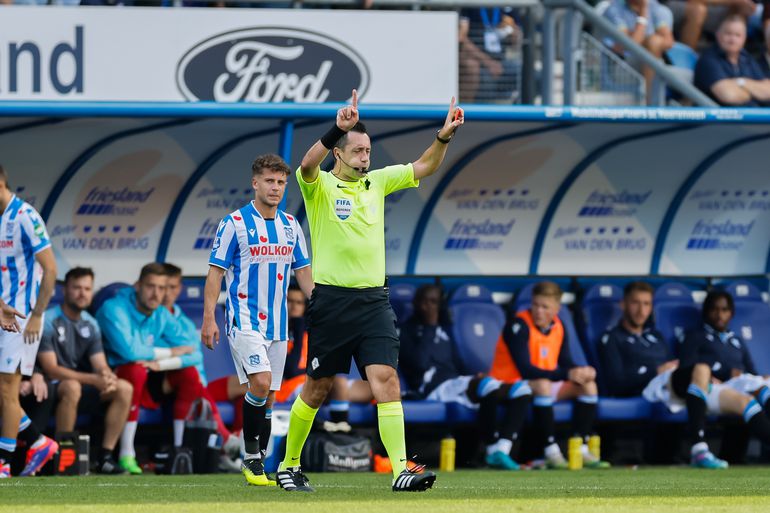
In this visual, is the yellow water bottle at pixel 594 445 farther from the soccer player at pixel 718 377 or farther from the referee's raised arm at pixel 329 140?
the referee's raised arm at pixel 329 140

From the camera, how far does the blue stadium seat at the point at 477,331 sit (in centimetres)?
1105

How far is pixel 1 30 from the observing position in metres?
9.88

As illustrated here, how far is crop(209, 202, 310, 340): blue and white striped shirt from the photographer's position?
310 inches

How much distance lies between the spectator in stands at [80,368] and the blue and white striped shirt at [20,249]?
763mm

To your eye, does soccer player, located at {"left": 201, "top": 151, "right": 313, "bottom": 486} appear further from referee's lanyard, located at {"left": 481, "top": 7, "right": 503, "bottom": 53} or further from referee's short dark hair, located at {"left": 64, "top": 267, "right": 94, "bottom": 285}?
referee's lanyard, located at {"left": 481, "top": 7, "right": 503, "bottom": 53}

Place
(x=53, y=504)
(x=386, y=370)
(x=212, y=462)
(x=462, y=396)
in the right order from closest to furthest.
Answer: (x=53, y=504), (x=386, y=370), (x=212, y=462), (x=462, y=396)

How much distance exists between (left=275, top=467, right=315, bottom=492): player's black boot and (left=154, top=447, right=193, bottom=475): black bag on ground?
2.36m

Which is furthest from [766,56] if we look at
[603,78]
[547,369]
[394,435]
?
[394,435]

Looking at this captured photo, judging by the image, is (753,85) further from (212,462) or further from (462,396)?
(212,462)

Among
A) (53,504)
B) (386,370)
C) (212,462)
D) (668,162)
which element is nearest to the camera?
(53,504)

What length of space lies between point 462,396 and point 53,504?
4.33 metres

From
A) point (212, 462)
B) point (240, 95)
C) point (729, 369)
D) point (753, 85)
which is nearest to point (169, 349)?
point (212, 462)

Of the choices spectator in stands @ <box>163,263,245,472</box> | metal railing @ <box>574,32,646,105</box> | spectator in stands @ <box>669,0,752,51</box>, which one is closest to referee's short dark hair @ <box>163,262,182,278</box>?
spectator in stands @ <box>163,263,245,472</box>

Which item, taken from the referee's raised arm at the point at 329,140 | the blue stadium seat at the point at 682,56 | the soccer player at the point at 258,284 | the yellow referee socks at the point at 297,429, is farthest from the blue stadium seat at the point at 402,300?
the referee's raised arm at the point at 329,140
